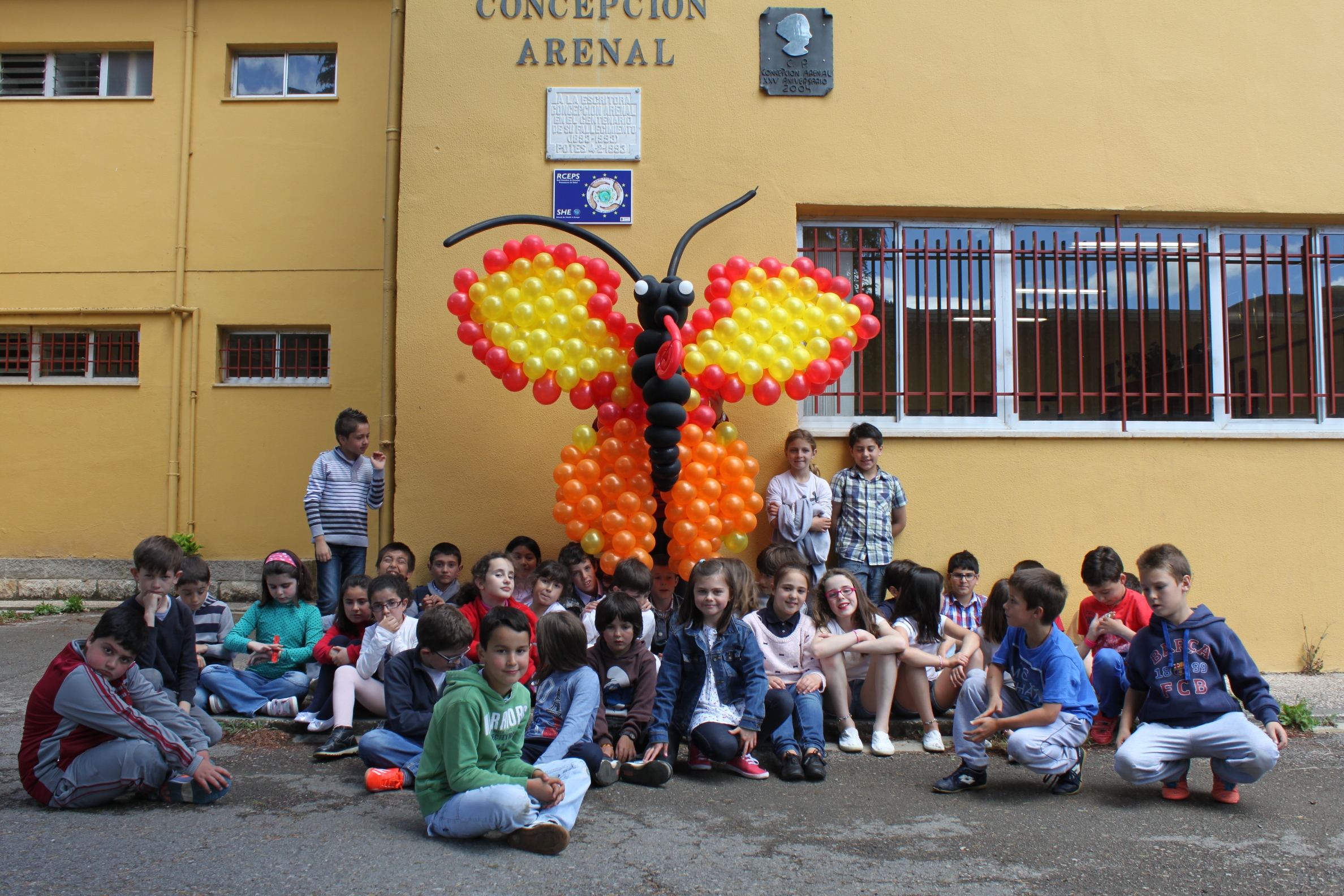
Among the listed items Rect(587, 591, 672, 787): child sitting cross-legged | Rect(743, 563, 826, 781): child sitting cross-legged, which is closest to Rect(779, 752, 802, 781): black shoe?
Rect(743, 563, 826, 781): child sitting cross-legged

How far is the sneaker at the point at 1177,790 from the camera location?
4.09m

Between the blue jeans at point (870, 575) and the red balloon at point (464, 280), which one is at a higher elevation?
the red balloon at point (464, 280)

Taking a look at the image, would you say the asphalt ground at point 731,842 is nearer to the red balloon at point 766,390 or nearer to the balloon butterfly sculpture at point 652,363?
the balloon butterfly sculpture at point 652,363

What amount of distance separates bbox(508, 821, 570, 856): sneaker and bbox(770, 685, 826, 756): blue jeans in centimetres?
150

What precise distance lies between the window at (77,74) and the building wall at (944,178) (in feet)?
14.4

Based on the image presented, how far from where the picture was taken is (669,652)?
15.3 ft

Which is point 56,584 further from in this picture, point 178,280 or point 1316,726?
point 1316,726

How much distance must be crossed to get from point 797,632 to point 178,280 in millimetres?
7089

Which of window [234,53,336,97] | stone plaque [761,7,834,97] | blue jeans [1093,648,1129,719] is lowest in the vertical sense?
blue jeans [1093,648,1129,719]

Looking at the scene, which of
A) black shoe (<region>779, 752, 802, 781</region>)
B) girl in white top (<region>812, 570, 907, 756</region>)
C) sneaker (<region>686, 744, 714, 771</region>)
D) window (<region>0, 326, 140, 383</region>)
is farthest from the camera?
window (<region>0, 326, 140, 383</region>)

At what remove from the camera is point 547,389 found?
5.55 meters

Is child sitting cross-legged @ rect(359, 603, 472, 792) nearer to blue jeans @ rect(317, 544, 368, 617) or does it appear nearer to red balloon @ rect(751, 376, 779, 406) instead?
blue jeans @ rect(317, 544, 368, 617)

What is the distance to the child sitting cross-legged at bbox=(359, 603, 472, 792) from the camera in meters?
4.24

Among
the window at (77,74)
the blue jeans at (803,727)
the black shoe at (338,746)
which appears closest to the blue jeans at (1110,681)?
the blue jeans at (803,727)
